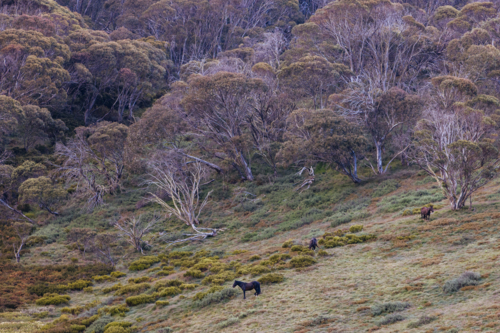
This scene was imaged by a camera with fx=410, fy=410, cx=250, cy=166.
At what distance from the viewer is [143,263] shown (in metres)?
27.8

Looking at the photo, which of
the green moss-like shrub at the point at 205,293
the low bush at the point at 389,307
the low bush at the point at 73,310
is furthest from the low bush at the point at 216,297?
the low bush at the point at 73,310

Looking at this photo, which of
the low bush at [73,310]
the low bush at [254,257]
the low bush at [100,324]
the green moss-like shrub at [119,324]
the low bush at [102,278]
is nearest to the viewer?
the green moss-like shrub at [119,324]

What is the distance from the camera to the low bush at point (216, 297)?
1692cm

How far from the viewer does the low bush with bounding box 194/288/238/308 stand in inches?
666

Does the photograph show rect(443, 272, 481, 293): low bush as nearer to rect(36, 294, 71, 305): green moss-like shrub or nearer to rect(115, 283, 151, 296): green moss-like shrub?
rect(115, 283, 151, 296): green moss-like shrub

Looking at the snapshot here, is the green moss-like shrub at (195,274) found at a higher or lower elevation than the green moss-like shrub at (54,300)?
higher

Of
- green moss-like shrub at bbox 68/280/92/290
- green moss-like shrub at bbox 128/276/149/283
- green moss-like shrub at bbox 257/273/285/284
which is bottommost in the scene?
green moss-like shrub at bbox 68/280/92/290

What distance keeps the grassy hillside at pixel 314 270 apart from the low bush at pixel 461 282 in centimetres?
4

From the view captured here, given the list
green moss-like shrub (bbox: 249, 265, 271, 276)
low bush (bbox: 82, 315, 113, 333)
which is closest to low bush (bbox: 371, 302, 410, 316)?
green moss-like shrub (bbox: 249, 265, 271, 276)

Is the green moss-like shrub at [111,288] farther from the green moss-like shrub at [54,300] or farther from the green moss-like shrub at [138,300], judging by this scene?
the green moss-like shrub at [138,300]

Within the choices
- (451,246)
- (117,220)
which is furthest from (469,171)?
(117,220)

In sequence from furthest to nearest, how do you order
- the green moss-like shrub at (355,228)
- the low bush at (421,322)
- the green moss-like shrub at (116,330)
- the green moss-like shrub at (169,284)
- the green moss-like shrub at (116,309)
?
the green moss-like shrub at (355,228) < the green moss-like shrub at (169,284) < the green moss-like shrub at (116,309) < the green moss-like shrub at (116,330) < the low bush at (421,322)

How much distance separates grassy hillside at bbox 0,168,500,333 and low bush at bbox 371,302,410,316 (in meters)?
0.03

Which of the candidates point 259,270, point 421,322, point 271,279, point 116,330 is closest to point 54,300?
point 116,330
